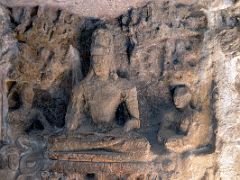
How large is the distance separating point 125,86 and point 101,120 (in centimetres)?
42

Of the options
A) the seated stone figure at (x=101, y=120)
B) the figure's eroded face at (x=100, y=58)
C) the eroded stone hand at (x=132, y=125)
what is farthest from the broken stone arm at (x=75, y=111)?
the eroded stone hand at (x=132, y=125)

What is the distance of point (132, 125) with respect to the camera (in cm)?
379

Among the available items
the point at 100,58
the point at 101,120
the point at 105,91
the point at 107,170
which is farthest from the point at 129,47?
the point at 107,170

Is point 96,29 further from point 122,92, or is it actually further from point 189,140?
point 189,140

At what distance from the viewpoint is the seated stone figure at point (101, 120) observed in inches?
143

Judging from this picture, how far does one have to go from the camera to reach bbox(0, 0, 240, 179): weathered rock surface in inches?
146

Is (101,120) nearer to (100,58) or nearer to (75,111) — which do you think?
(75,111)

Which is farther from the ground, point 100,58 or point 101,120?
point 100,58

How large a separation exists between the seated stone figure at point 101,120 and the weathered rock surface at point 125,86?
0.4 inches

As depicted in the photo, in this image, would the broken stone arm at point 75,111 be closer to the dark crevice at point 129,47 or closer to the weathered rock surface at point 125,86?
the weathered rock surface at point 125,86

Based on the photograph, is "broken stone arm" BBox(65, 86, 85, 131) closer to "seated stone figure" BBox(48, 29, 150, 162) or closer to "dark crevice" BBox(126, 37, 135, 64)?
"seated stone figure" BBox(48, 29, 150, 162)

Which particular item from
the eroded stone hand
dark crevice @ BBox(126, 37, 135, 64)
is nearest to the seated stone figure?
the eroded stone hand

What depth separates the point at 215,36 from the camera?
12.5 feet

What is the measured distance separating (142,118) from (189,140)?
21.8 inches
